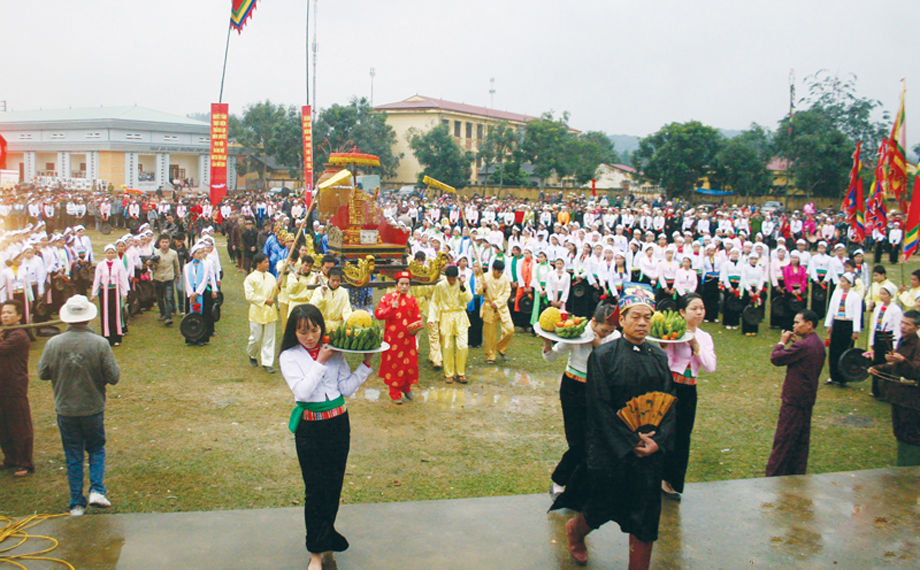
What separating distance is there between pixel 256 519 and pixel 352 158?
6971 millimetres

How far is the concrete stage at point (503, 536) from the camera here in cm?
387

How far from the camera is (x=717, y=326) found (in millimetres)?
13016

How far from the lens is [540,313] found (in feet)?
38.9

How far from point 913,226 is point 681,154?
3201 cm

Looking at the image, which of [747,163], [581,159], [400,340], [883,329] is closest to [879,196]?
[883,329]

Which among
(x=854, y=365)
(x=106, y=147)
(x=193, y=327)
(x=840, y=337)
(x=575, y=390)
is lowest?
(x=854, y=365)

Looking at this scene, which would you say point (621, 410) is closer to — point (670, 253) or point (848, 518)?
point (848, 518)

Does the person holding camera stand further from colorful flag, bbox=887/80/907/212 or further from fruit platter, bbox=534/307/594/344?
colorful flag, bbox=887/80/907/212

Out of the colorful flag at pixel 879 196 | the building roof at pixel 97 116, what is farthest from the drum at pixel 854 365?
the building roof at pixel 97 116

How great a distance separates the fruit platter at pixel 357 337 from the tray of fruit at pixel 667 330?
6.21ft

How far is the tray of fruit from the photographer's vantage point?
4.68m

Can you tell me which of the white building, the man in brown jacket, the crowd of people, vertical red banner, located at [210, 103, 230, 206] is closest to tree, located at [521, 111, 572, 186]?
the white building

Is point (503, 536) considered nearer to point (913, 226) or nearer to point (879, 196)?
point (913, 226)

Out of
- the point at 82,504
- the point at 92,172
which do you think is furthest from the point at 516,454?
the point at 92,172
